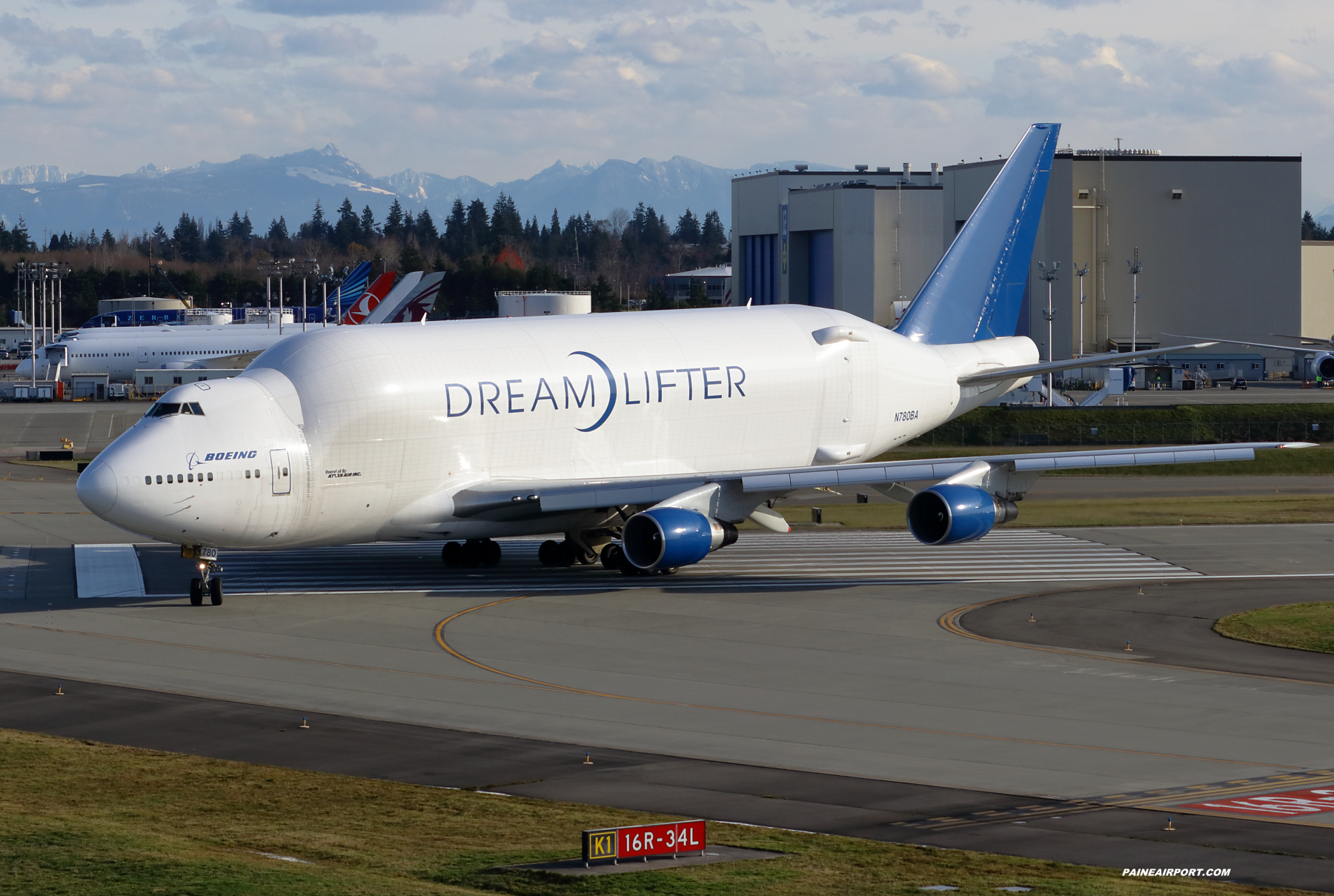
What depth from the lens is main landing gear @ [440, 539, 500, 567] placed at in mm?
45969

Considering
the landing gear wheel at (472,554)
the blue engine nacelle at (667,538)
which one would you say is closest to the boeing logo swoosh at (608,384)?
the blue engine nacelle at (667,538)

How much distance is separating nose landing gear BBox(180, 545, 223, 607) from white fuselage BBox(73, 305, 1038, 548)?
3.62ft

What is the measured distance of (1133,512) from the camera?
60656mm

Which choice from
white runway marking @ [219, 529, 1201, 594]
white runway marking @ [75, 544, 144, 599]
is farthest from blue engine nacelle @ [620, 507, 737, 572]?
white runway marking @ [75, 544, 144, 599]

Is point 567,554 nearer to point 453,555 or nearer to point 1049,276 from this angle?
point 453,555

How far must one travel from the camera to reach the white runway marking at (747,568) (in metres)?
43.1

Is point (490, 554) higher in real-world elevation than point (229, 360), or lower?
lower

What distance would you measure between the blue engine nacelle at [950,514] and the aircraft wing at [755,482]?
31.3 inches

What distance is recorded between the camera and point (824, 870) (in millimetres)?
17594

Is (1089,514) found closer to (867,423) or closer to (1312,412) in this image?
(867,423)

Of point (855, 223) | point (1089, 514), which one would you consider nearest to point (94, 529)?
point (1089, 514)

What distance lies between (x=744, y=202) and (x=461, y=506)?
162547mm

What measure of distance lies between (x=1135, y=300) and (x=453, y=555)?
12630cm

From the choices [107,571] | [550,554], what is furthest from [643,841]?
[107,571]
